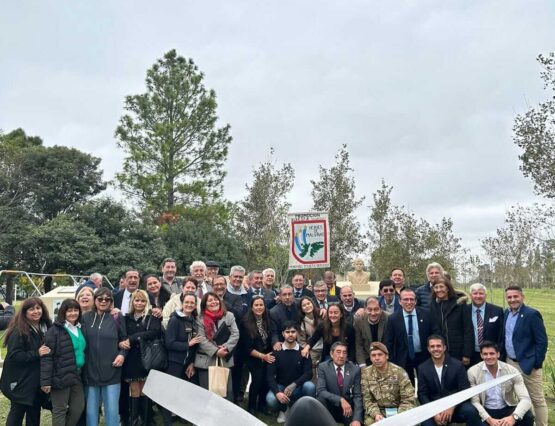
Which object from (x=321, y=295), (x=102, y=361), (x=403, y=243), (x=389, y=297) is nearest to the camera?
(x=102, y=361)

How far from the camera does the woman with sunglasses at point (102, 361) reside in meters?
5.08

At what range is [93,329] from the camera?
203 inches

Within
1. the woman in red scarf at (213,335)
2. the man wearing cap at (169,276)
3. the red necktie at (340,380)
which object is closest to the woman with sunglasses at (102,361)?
the woman in red scarf at (213,335)

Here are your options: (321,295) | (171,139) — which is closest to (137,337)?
(321,295)

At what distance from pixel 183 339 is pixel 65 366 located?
122 cm

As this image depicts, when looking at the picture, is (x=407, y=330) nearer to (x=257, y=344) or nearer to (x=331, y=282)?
(x=257, y=344)

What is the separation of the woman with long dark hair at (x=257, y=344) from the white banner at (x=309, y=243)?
55.5 inches

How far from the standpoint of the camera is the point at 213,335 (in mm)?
5582

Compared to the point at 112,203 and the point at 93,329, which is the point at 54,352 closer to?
the point at 93,329

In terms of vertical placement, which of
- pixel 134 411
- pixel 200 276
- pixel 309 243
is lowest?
pixel 134 411

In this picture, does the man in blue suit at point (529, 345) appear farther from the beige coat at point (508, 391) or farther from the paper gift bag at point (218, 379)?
the paper gift bag at point (218, 379)

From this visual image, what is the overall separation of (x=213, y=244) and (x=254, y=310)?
58.5 feet

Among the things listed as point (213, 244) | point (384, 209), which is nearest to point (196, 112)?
point (213, 244)

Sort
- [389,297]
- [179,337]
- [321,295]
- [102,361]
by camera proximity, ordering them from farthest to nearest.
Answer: [321,295]
[389,297]
[179,337]
[102,361]
